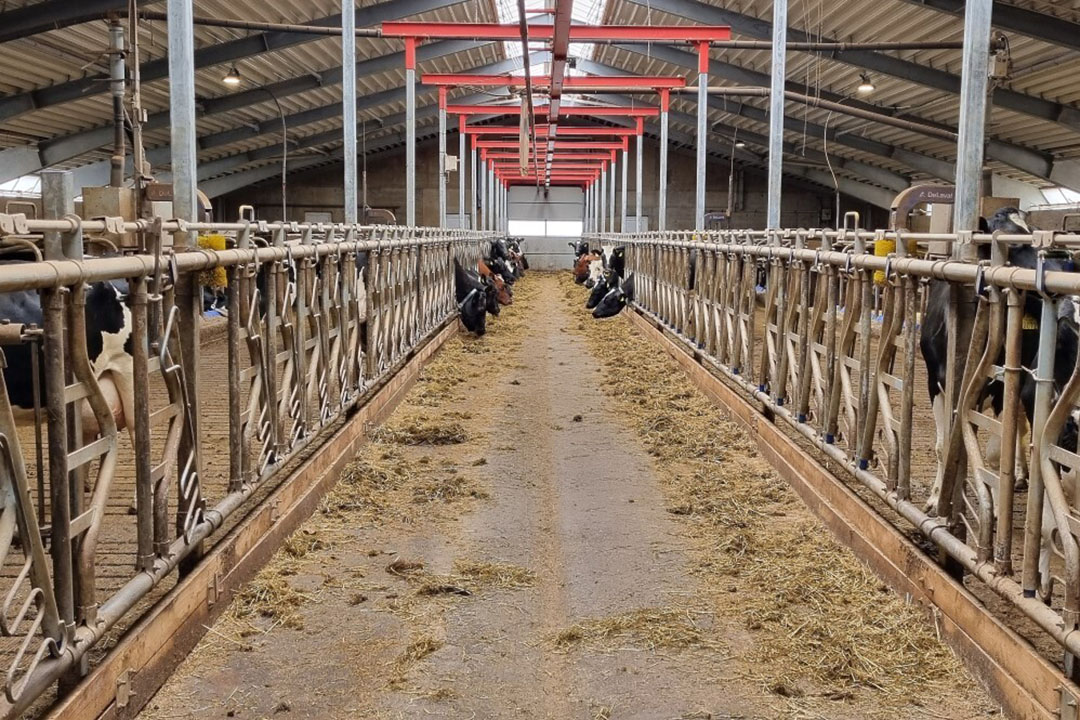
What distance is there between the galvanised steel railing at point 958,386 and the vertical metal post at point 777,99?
160cm

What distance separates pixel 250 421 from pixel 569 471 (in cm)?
264

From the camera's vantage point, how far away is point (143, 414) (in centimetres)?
348

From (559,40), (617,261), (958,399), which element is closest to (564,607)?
(958,399)

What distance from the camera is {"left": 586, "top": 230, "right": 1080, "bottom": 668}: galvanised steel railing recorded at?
10.9 feet

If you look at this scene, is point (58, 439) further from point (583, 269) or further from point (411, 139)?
point (583, 269)

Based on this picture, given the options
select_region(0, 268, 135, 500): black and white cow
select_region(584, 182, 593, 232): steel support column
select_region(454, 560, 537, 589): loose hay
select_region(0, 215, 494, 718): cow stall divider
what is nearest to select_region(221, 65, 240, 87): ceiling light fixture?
select_region(0, 215, 494, 718): cow stall divider

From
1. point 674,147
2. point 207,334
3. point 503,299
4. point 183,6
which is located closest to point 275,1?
point 503,299

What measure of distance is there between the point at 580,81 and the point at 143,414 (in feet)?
59.2

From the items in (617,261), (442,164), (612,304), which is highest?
(442,164)

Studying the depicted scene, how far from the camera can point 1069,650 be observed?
121 inches

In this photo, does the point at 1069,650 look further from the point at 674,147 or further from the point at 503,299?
the point at 674,147

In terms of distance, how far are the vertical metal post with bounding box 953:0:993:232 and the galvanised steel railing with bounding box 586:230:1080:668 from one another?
215 millimetres

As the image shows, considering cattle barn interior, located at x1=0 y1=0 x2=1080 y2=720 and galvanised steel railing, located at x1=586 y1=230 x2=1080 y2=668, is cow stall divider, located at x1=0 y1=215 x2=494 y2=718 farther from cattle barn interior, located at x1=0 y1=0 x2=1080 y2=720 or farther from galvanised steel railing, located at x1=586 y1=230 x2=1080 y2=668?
galvanised steel railing, located at x1=586 y1=230 x2=1080 y2=668

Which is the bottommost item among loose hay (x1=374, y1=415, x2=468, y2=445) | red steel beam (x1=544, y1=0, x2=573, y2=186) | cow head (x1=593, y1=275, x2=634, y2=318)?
loose hay (x1=374, y1=415, x2=468, y2=445)
